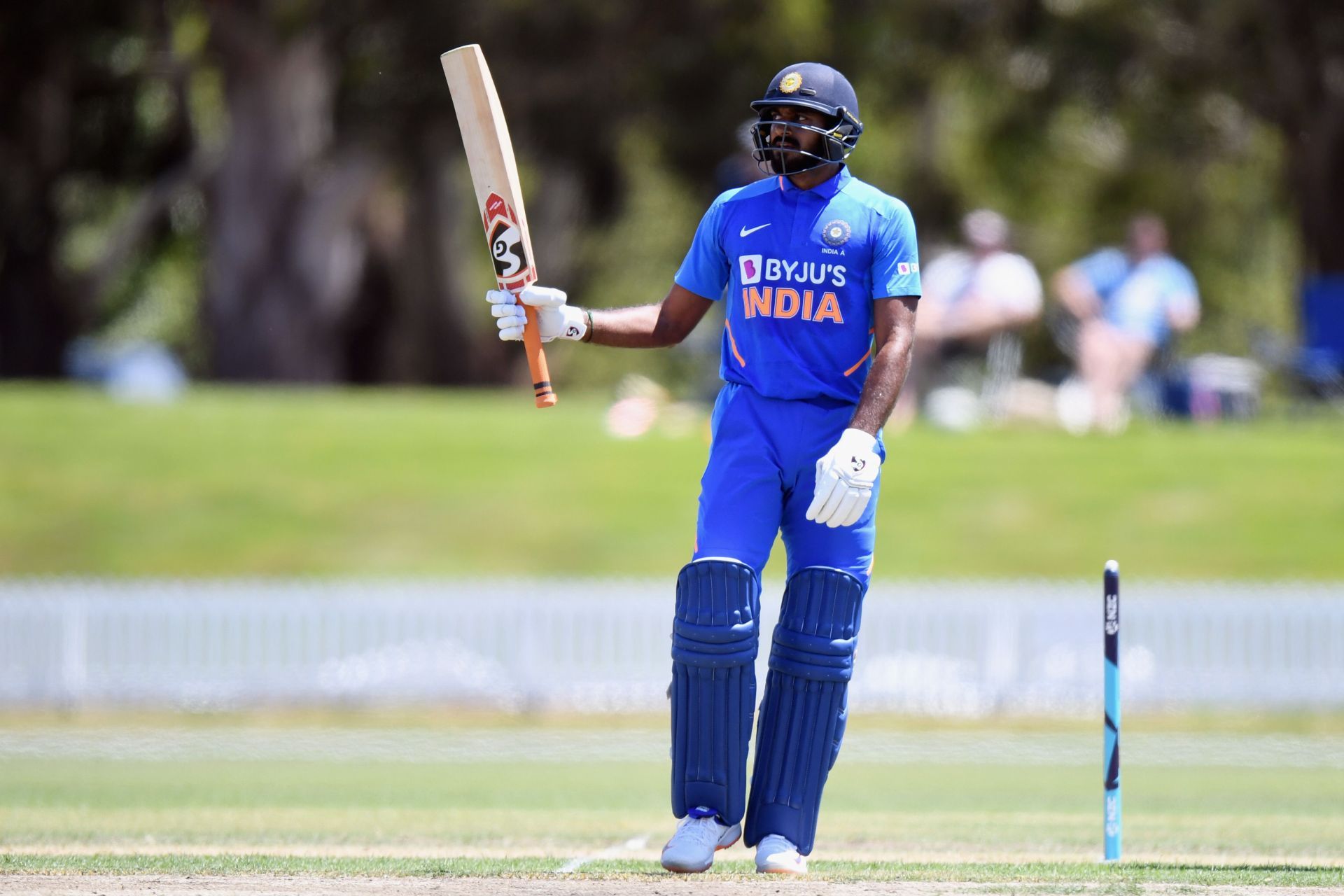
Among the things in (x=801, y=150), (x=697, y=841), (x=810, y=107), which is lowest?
(x=697, y=841)

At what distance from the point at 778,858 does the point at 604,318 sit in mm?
1677

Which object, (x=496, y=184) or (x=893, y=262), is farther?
(x=496, y=184)

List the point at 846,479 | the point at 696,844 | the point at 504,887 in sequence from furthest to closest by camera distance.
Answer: the point at 696,844 < the point at 846,479 < the point at 504,887

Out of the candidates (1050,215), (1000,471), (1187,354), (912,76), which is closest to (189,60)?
(912,76)

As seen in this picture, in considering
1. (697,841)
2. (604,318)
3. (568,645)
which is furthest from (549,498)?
(697,841)

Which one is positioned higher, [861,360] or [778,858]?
[861,360]

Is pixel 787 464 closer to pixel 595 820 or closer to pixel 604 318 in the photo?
pixel 604 318

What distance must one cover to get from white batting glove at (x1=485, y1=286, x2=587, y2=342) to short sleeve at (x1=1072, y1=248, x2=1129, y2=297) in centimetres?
1224

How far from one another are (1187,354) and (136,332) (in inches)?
873

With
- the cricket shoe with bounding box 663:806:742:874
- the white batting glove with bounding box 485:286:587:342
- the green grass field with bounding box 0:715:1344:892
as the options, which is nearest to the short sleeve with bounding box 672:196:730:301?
the white batting glove with bounding box 485:286:587:342

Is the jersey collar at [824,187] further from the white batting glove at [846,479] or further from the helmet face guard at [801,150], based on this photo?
the white batting glove at [846,479]

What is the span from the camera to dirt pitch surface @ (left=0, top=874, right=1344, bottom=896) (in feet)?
15.7

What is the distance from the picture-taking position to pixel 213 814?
7.95m

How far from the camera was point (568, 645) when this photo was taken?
14.4 metres
